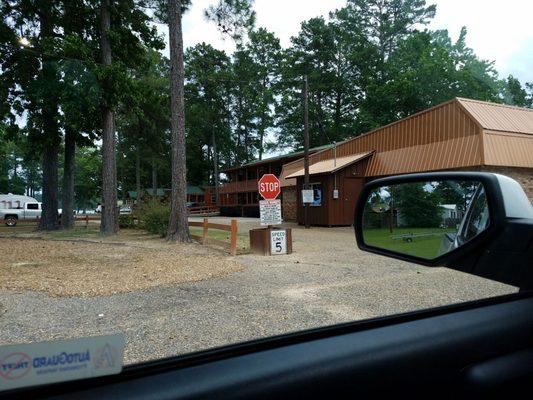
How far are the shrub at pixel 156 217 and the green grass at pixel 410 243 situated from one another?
579 inches

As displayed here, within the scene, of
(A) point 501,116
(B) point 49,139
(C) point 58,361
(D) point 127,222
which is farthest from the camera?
(D) point 127,222

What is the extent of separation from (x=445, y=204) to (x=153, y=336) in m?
3.22

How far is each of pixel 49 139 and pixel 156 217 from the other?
22.9 ft

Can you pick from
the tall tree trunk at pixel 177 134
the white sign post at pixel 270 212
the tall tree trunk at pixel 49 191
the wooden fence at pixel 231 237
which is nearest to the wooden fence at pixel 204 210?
the tall tree trunk at pixel 49 191

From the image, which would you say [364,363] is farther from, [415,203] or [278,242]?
[278,242]

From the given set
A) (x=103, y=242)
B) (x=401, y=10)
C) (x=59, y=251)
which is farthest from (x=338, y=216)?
(x=59, y=251)

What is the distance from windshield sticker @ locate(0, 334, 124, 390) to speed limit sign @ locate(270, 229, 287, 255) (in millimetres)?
9899

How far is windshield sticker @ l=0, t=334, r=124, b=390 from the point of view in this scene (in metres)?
0.79

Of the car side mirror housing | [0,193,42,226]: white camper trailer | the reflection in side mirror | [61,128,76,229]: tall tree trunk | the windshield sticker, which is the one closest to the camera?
the windshield sticker

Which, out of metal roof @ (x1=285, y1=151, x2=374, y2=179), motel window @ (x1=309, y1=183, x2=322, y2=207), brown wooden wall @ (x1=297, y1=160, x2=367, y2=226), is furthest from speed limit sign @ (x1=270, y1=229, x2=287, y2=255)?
motel window @ (x1=309, y1=183, x2=322, y2=207)

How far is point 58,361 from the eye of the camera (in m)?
0.82

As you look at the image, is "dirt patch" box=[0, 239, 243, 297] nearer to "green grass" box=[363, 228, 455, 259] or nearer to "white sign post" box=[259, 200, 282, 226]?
"white sign post" box=[259, 200, 282, 226]

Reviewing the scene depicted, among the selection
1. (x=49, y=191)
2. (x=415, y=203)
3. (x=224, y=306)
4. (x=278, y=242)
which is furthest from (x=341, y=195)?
(x=415, y=203)

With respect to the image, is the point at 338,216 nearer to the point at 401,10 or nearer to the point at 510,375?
the point at 401,10
